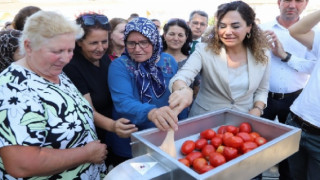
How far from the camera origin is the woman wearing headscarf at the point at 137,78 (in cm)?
140

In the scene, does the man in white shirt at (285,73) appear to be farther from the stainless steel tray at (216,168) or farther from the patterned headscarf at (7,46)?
the patterned headscarf at (7,46)

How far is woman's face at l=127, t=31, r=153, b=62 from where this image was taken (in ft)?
4.93

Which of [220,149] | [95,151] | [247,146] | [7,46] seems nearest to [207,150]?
[220,149]

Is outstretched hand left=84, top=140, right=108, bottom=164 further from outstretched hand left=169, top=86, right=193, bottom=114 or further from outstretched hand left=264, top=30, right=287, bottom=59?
outstretched hand left=264, top=30, right=287, bottom=59

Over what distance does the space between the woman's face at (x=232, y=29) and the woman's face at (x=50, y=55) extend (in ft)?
3.38

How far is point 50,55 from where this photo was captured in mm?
1140

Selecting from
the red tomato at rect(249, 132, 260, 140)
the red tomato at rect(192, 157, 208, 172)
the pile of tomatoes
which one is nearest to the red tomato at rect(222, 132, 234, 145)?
the pile of tomatoes

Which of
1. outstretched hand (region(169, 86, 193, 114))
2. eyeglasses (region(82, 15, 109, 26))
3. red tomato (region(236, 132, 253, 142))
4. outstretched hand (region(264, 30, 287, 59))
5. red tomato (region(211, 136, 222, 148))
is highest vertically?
eyeglasses (region(82, 15, 109, 26))

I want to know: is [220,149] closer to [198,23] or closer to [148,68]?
[148,68]

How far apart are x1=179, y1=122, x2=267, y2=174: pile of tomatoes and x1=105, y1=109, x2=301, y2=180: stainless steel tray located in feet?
0.23

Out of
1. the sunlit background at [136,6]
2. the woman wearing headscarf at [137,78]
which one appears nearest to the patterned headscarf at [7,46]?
the woman wearing headscarf at [137,78]

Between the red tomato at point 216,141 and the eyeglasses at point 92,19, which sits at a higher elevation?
the eyeglasses at point 92,19

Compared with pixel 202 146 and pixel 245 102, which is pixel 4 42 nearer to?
pixel 202 146

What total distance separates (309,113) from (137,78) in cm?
121
